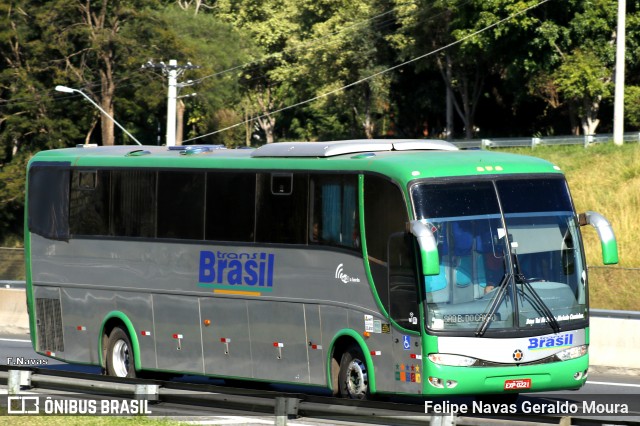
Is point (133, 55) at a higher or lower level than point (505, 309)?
higher

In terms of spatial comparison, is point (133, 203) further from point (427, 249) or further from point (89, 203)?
point (427, 249)

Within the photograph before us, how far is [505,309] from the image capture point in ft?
48.3

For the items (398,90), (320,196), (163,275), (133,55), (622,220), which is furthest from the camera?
(398,90)

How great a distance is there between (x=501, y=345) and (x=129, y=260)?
6711 mm

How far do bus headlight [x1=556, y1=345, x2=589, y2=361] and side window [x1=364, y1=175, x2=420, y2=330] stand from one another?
184cm

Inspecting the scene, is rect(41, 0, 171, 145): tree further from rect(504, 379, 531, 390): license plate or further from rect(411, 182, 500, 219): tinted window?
rect(504, 379, 531, 390): license plate

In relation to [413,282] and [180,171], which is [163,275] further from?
[413,282]

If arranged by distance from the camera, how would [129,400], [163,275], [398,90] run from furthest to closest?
[398,90], [163,275], [129,400]

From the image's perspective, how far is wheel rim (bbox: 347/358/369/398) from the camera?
15.7 m

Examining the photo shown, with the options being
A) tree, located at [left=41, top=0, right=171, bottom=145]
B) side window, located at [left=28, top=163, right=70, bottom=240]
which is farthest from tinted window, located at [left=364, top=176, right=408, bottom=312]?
tree, located at [left=41, top=0, right=171, bottom=145]

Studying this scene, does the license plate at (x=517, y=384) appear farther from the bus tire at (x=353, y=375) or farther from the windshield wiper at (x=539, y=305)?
the bus tire at (x=353, y=375)

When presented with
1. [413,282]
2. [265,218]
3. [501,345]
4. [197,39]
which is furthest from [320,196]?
[197,39]

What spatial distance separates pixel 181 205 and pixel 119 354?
9.18ft

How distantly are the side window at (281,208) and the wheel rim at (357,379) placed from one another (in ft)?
6.00
